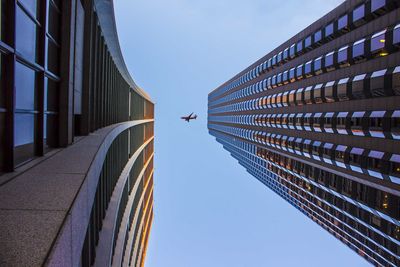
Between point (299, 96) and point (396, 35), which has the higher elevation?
point (396, 35)

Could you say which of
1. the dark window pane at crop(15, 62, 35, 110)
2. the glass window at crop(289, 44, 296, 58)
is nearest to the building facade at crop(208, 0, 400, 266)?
the glass window at crop(289, 44, 296, 58)

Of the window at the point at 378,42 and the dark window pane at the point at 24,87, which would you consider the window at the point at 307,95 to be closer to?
the window at the point at 378,42

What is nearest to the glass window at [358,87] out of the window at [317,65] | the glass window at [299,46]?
the window at [317,65]

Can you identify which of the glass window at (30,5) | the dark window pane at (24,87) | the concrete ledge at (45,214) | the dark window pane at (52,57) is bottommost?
the concrete ledge at (45,214)

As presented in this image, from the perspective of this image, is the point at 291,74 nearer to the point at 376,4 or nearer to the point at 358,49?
the point at 358,49

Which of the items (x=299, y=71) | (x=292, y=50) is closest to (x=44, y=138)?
(x=299, y=71)

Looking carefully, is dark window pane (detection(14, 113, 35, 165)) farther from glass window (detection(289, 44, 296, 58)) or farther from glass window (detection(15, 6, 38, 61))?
glass window (detection(289, 44, 296, 58))

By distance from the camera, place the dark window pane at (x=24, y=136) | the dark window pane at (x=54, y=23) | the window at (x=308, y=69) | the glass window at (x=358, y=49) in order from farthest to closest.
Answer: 1. the window at (x=308, y=69)
2. the glass window at (x=358, y=49)
3. the dark window pane at (x=54, y=23)
4. the dark window pane at (x=24, y=136)
